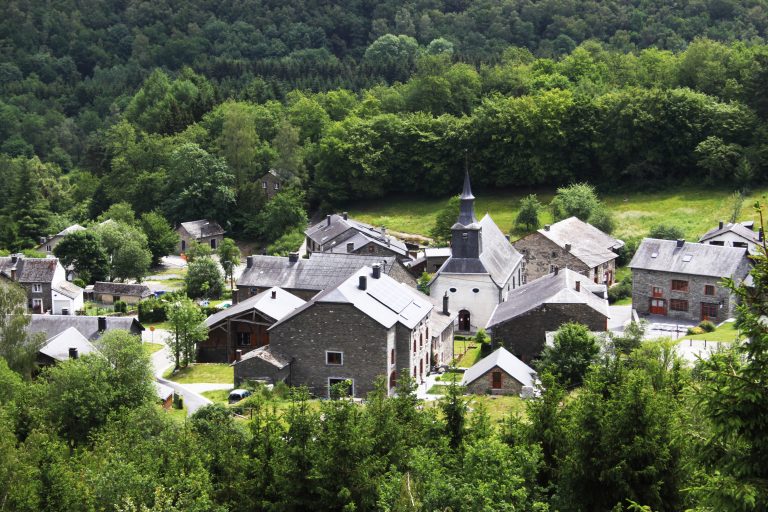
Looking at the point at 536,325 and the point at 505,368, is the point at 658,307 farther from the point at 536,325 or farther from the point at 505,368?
the point at 505,368

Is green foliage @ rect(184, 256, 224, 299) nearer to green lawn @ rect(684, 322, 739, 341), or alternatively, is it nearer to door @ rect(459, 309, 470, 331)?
door @ rect(459, 309, 470, 331)

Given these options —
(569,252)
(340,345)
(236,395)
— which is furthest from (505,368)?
(569,252)

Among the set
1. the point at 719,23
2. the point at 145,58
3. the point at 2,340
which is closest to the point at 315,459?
the point at 2,340

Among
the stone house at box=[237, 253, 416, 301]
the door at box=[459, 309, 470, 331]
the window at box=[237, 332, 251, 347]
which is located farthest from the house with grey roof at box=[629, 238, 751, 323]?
the window at box=[237, 332, 251, 347]

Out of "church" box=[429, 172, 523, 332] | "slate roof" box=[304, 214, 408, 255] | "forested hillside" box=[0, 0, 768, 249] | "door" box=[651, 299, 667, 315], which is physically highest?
"forested hillside" box=[0, 0, 768, 249]

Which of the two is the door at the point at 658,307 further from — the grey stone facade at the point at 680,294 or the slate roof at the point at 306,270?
the slate roof at the point at 306,270

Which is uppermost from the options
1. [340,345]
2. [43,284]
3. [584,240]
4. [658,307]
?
[584,240]

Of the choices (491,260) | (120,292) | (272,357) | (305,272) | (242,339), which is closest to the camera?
(272,357)
